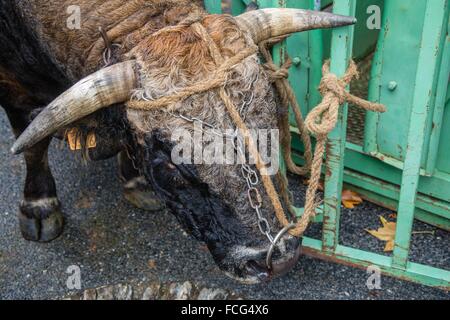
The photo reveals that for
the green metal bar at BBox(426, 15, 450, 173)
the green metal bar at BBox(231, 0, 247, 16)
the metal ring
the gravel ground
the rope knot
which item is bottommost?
the gravel ground

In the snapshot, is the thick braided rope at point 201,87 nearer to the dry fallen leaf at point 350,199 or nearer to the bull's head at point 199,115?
the bull's head at point 199,115

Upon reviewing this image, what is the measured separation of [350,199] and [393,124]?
739 mm

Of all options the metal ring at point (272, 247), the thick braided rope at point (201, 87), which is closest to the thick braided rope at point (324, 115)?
the metal ring at point (272, 247)

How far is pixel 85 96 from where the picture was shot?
2520 millimetres

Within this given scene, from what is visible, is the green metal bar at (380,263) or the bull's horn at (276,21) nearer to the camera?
the bull's horn at (276,21)

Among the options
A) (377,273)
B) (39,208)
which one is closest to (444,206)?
(377,273)

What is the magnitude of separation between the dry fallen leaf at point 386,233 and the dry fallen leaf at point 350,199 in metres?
0.27

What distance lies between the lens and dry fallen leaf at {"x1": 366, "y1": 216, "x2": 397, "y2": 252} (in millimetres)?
3684

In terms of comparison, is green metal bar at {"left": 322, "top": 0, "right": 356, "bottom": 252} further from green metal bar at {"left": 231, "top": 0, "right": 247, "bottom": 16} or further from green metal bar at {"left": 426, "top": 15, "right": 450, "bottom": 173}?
green metal bar at {"left": 231, "top": 0, "right": 247, "bottom": 16}

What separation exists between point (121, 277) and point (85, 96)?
1.58 m

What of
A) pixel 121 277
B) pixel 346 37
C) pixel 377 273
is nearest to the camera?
pixel 346 37

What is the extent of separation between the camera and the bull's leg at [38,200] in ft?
13.2

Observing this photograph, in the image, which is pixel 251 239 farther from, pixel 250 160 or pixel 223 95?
pixel 223 95

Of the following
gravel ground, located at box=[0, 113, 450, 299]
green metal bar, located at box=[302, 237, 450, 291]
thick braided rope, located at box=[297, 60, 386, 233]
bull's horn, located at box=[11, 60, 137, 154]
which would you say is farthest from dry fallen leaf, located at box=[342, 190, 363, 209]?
bull's horn, located at box=[11, 60, 137, 154]
